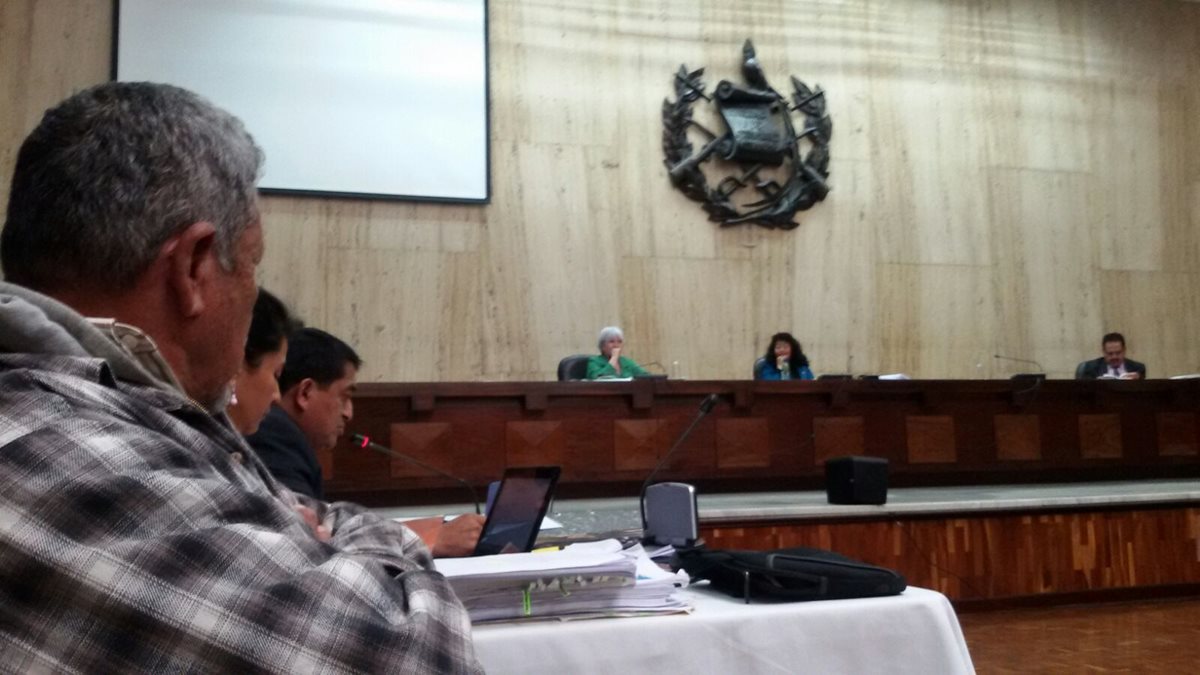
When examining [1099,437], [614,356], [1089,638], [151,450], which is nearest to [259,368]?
[151,450]

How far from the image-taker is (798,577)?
1526 millimetres

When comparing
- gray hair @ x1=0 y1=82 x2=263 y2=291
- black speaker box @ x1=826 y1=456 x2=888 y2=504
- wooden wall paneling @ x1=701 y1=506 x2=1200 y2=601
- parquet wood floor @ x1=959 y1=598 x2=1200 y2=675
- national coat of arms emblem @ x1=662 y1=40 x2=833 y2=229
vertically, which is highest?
national coat of arms emblem @ x1=662 y1=40 x2=833 y2=229

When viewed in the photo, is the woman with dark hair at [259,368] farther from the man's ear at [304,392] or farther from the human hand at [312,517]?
the human hand at [312,517]

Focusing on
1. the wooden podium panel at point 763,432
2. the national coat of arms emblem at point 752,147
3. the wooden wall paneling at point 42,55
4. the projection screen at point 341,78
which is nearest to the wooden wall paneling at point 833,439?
the wooden podium panel at point 763,432

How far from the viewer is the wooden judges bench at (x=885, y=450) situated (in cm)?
469

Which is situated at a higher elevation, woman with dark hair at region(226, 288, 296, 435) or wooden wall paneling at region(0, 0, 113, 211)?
wooden wall paneling at region(0, 0, 113, 211)

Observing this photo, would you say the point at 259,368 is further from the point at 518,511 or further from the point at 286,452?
the point at 518,511

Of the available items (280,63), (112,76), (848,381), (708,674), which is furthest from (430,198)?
(708,674)

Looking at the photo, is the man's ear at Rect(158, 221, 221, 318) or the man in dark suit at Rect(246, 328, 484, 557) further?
the man in dark suit at Rect(246, 328, 484, 557)

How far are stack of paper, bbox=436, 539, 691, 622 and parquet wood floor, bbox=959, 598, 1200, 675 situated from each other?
261 centimetres

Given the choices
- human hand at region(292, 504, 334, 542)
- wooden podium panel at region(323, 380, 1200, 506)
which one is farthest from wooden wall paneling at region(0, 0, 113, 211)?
human hand at region(292, 504, 334, 542)

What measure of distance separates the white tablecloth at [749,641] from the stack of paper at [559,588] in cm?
2

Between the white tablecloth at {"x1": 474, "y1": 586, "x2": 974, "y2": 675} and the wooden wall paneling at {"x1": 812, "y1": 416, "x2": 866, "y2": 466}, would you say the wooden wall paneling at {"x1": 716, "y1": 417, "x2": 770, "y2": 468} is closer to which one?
the wooden wall paneling at {"x1": 812, "y1": 416, "x2": 866, "y2": 466}

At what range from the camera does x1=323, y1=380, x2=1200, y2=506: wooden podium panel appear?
5.95 metres
